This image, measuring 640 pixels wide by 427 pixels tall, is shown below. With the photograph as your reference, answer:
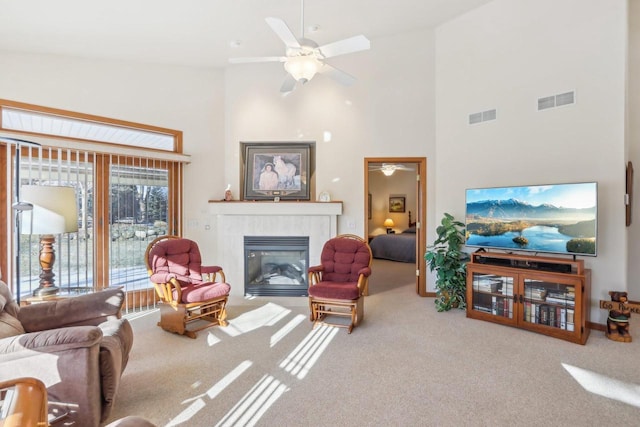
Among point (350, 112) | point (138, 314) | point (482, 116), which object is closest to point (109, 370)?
point (138, 314)

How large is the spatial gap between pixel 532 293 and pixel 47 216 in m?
4.75

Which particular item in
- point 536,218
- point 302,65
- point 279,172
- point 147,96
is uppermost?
point 147,96

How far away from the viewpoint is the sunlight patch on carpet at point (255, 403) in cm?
200

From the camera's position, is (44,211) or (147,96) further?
(147,96)

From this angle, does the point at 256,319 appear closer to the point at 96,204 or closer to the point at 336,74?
the point at 96,204

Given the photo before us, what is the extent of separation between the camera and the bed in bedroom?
24.5ft

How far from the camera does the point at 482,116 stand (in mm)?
4309

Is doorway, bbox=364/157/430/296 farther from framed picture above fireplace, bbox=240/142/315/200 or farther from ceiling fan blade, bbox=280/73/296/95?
ceiling fan blade, bbox=280/73/296/95

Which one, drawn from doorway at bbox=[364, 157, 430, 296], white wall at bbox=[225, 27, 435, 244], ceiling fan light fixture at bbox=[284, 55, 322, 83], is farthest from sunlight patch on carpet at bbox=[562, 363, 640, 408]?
doorway at bbox=[364, 157, 430, 296]

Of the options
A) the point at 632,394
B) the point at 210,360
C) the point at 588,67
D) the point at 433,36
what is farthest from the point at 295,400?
the point at 433,36

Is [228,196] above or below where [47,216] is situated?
above

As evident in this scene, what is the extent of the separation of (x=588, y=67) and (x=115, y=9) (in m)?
5.23

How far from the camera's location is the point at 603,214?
135 inches

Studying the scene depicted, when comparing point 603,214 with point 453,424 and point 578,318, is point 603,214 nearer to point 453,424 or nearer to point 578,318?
point 578,318
